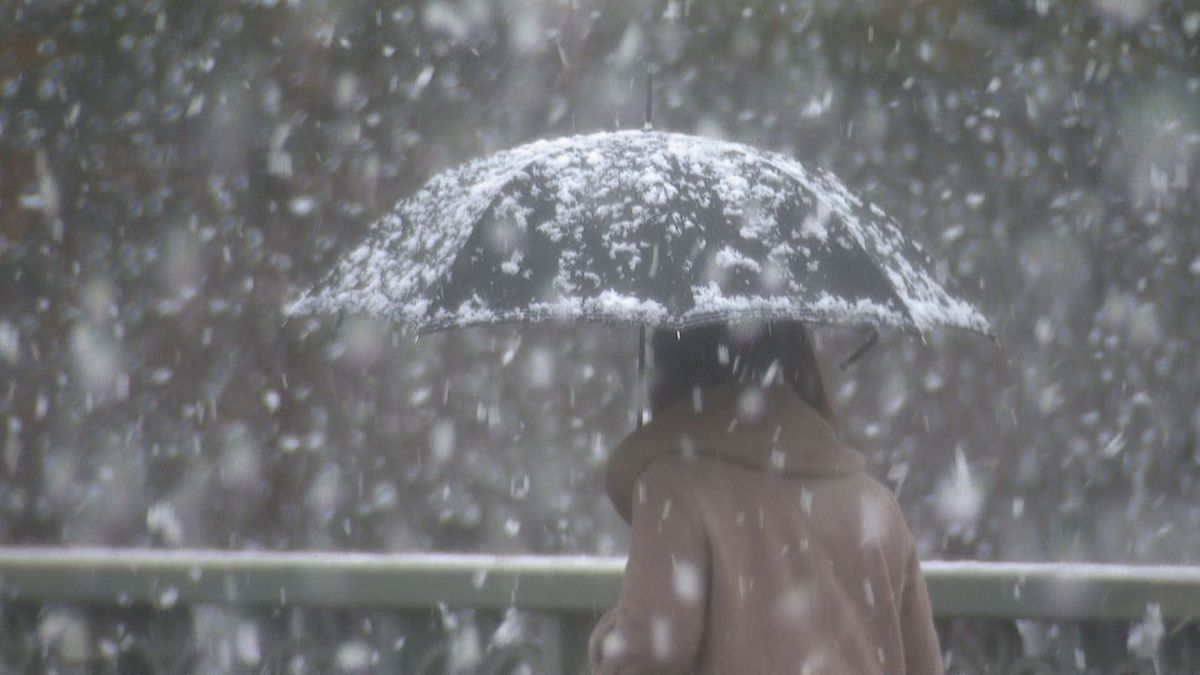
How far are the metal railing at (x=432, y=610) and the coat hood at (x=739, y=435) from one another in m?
0.95

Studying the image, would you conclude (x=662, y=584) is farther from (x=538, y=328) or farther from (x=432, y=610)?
(x=538, y=328)

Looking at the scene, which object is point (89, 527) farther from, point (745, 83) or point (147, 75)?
point (745, 83)

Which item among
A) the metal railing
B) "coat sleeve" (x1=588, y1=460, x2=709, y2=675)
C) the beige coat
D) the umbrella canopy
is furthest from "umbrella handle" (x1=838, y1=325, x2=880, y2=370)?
the metal railing

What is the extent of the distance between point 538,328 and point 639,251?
3718mm

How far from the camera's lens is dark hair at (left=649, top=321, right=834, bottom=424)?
7.06ft

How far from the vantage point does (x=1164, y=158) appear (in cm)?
596

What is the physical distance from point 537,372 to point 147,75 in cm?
220

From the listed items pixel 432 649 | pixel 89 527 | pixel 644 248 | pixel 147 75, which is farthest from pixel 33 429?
pixel 644 248

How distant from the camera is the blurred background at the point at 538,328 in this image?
5.86 m

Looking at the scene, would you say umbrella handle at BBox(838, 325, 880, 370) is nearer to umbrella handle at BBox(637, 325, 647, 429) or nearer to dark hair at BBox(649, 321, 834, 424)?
dark hair at BBox(649, 321, 834, 424)

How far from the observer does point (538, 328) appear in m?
5.91

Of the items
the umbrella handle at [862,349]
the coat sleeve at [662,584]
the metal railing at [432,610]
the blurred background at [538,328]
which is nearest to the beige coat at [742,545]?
the coat sleeve at [662,584]

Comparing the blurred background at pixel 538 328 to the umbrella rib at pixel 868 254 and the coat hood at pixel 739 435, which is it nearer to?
the umbrella rib at pixel 868 254

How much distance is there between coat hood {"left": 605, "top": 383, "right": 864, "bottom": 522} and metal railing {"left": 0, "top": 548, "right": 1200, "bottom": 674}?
95 cm
